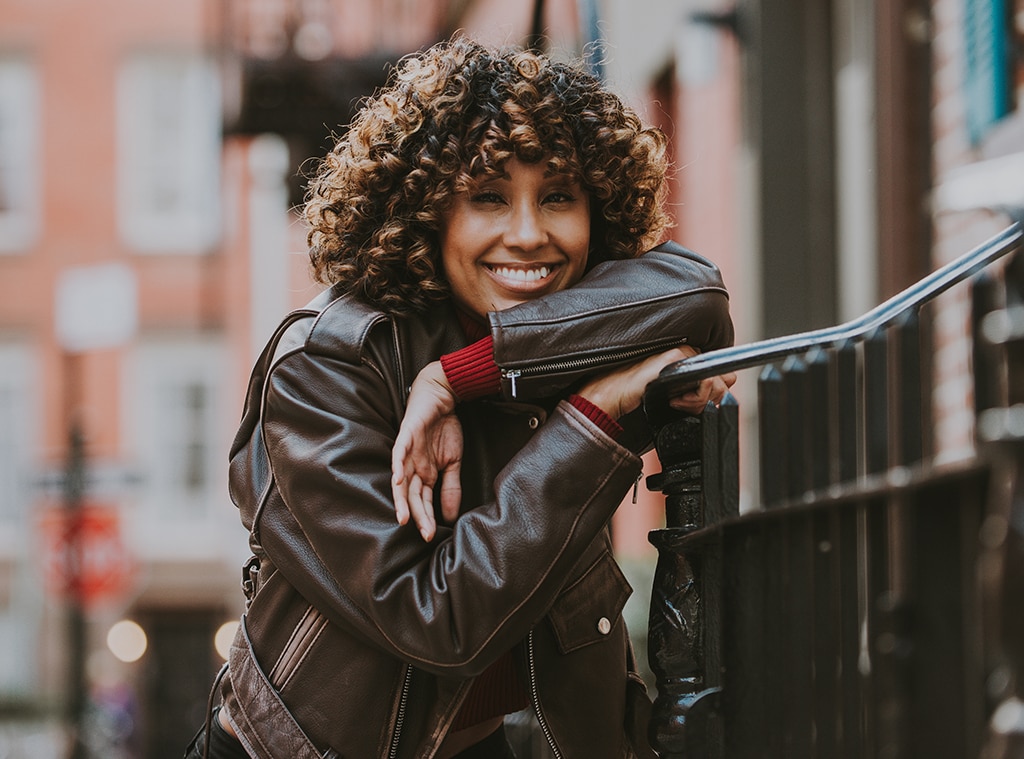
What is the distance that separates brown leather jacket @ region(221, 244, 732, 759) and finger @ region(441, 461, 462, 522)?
53 millimetres

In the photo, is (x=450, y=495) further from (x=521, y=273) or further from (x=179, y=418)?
(x=179, y=418)

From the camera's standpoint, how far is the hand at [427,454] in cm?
236

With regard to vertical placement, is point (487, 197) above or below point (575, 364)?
above

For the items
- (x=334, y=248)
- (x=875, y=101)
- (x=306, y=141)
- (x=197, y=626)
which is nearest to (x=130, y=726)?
(x=197, y=626)

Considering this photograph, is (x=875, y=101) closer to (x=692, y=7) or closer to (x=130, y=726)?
(x=692, y=7)

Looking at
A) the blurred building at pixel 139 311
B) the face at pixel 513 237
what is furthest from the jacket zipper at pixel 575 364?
the blurred building at pixel 139 311

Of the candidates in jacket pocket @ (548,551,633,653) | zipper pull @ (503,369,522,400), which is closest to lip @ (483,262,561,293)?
zipper pull @ (503,369,522,400)

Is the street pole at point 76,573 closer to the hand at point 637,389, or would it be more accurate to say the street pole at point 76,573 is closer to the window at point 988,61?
the window at point 988,61

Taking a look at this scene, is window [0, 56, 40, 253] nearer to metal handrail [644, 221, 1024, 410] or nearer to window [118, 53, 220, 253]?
window [118, 53, 220, 253]

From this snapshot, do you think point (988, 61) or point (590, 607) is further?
point (988, 61)

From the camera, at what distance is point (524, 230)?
2.57 meters

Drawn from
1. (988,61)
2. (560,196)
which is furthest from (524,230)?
(988,61)

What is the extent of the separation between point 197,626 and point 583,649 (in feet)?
75.0

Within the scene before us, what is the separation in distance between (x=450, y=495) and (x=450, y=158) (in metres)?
0.57
